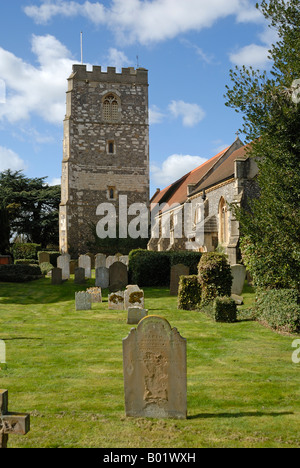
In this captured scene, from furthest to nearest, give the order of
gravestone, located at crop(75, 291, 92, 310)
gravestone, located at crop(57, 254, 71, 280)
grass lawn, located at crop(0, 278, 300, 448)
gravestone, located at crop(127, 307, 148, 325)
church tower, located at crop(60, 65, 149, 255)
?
church tower, located at crop(60, 65, 149, 255) < gravestone, located at crop(57, 254, 71, 280) < gravestone, located at crop(75, 291, 92, 310) < gravestone, located at crop(127, 307, 148, 325) < grass lawn, located at crop(0, 278, 300, 448)

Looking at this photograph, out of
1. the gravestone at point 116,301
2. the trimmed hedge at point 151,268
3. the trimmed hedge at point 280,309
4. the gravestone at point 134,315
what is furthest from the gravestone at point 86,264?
the trimmed hedge at point 280,309

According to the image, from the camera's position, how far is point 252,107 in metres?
10.6

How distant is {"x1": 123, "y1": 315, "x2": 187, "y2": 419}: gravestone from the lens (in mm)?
4969

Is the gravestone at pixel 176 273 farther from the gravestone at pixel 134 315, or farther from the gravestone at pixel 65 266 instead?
the gravestone at pixel 65 266

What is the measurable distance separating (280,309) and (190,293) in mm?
3610

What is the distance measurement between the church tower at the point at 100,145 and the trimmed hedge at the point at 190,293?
19.5m

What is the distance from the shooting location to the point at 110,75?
1298 inches

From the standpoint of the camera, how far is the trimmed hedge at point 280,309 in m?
9.66

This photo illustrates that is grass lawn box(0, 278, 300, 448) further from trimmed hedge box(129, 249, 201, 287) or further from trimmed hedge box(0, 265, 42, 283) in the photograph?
trimmed hedge box(0, 265, 42, 283)

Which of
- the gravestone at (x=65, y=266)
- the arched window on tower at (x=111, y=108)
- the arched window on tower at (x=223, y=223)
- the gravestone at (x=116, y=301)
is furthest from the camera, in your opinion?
the arched window on tower at (x=111, y=108)

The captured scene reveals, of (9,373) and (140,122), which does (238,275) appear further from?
(140,122)

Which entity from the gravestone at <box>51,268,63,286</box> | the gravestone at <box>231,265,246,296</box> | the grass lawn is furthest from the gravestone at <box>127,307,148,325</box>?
the gravestone at <box>51,268,63,286</box>

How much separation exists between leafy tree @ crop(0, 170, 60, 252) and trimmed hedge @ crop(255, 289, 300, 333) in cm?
3404

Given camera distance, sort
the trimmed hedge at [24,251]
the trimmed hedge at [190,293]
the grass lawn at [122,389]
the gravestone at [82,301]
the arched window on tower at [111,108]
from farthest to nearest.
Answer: the arched window on tower at [111,108] < the trimmed hedge at [24,251] < the gravestone at [82,301] < the trimmed hedge at [190,293] < the grass lawn at [122,389]
